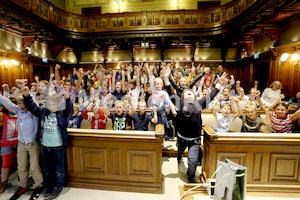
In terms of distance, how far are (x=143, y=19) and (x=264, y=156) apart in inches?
346

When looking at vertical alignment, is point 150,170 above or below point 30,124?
below

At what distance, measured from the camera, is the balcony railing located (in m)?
7.74

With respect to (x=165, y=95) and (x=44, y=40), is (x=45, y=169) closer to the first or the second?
(x=165, y=95)

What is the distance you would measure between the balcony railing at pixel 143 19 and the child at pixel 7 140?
23.7 feet

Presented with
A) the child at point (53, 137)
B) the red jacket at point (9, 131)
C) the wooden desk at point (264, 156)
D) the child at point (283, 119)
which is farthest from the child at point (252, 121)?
the red jacket at point (9, 131)

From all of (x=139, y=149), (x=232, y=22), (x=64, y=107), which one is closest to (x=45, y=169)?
Result: (x=64, y=107)

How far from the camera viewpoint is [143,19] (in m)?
8.62

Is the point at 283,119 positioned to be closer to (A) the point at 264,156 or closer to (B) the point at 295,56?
(A) the point at 264,156

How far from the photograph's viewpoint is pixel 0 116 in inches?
103

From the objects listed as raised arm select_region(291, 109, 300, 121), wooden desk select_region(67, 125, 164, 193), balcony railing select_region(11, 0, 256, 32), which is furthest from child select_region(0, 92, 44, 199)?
balcony railing select_region(11, 0, 256, 32)

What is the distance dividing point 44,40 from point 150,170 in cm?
982

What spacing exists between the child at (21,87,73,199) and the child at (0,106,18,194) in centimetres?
43

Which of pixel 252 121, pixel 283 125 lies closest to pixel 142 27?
pixel 252 121

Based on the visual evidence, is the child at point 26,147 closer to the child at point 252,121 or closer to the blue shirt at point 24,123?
the blue shirt at point 24,123
